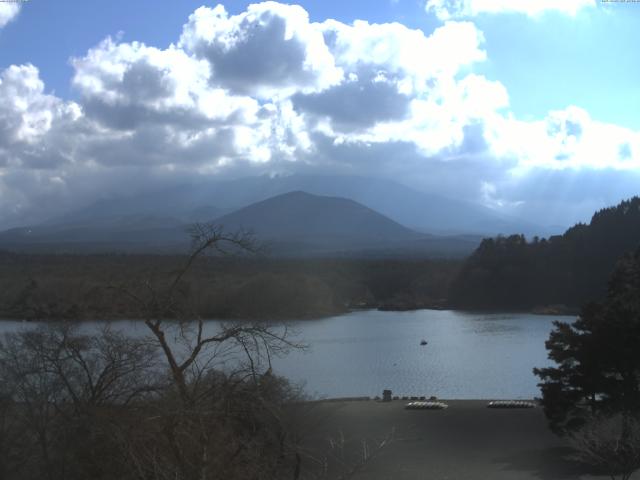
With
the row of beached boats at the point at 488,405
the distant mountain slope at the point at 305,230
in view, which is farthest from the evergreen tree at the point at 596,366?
the distant mountain slope at the point at 305,230

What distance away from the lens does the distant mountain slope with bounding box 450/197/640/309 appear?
5116 centimetres

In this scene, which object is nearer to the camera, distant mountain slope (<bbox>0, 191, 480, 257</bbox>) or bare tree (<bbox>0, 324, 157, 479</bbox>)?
bare tree (<bbox>0, 324, 157, 479</bbox>)

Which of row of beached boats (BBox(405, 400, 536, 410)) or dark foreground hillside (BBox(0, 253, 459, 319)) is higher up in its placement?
dark foreground hillside (BBox(0, 253, 459, 319))

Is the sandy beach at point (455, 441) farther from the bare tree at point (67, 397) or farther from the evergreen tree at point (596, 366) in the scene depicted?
the bare tree at point (67, 397)

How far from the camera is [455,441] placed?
1639 centimetres

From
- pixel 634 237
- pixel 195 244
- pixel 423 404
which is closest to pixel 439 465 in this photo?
pixel 423 404

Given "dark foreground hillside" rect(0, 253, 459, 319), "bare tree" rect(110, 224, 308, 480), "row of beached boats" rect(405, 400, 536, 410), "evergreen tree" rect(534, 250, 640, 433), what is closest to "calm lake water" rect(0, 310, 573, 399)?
"dark foreground hillside" rect(0, 253, 459, 319)

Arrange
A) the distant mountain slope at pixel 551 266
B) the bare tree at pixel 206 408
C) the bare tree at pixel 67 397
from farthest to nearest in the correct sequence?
the distant mountain slope at pixel 551 266
the bare tree at pixel 67 397
the bare tree at pixel 206 408

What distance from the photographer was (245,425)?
5.78 metres

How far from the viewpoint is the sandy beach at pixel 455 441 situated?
43.3ft

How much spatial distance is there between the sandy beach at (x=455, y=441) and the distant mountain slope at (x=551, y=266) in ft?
110

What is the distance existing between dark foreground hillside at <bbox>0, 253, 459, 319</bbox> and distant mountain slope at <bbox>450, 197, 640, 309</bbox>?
5898 millimetres

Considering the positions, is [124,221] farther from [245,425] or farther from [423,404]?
[245,425]

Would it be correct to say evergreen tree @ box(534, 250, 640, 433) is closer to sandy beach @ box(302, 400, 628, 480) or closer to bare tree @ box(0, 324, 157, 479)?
sandy beach @ box(302, 400, 628, 480)
